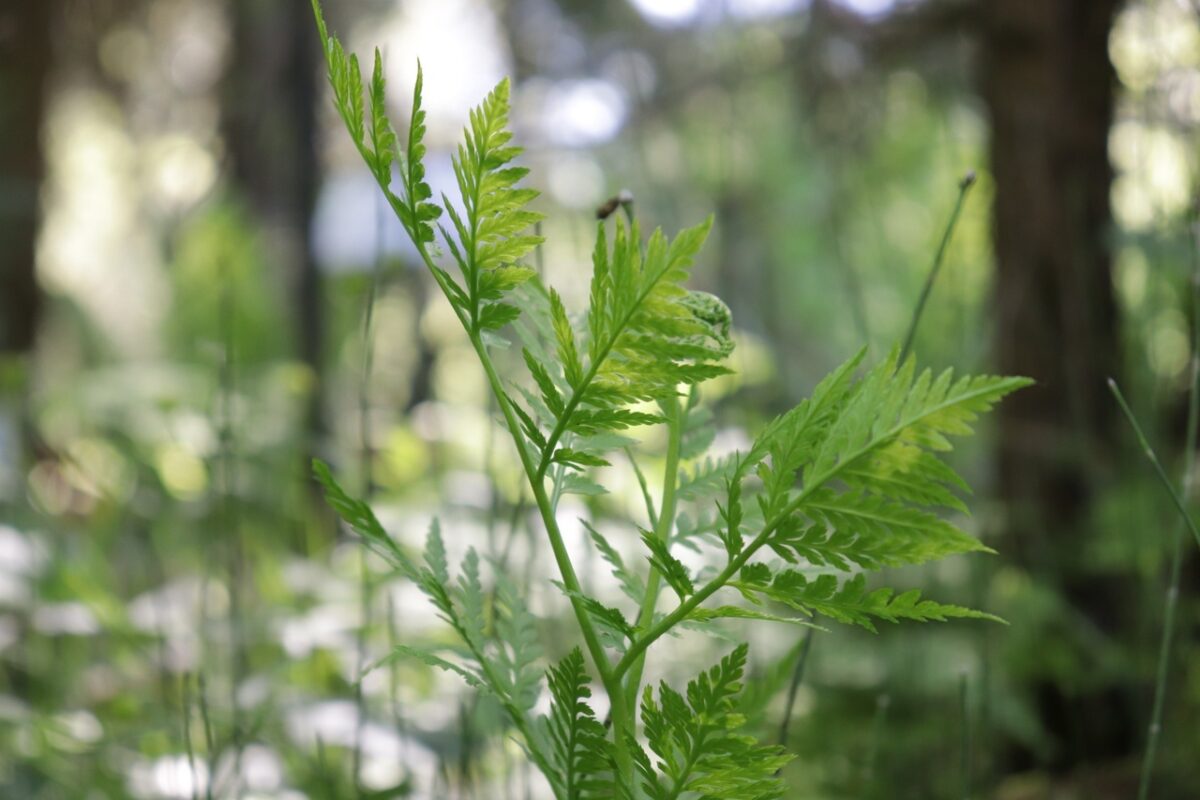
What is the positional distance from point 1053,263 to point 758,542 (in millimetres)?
1245

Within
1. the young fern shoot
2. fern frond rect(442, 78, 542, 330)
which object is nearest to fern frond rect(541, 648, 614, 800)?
the young fern shoot

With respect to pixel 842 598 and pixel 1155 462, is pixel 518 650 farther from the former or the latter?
pixel 1155 462

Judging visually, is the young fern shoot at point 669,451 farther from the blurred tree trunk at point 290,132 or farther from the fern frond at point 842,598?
the blurred tree trunk at point 290,132

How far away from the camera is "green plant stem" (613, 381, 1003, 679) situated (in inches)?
11.1

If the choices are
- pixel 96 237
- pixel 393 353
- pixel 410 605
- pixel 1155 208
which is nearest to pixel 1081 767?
pixel 1155 208

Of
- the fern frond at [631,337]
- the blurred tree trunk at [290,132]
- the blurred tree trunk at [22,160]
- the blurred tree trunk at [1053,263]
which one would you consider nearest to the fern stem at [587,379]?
the fern frond at [631,337]

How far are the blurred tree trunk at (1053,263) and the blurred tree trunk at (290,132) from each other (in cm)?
133

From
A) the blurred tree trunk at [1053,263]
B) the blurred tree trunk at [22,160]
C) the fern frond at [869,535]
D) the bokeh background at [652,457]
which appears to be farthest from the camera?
the blurred tree trunk at [22,160]

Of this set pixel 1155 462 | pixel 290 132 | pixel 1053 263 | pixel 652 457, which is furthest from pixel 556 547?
pixel 290 132

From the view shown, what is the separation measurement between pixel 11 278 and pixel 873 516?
126 inches

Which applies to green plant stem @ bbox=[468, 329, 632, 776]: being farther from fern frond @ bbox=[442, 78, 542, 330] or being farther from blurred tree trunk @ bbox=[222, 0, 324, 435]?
blurred tree trunk @ bbox=[222, 0, 324, 435]

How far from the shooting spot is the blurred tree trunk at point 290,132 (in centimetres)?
239

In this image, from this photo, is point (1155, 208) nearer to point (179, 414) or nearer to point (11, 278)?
point (179, 414)

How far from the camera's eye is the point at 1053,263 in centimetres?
137
